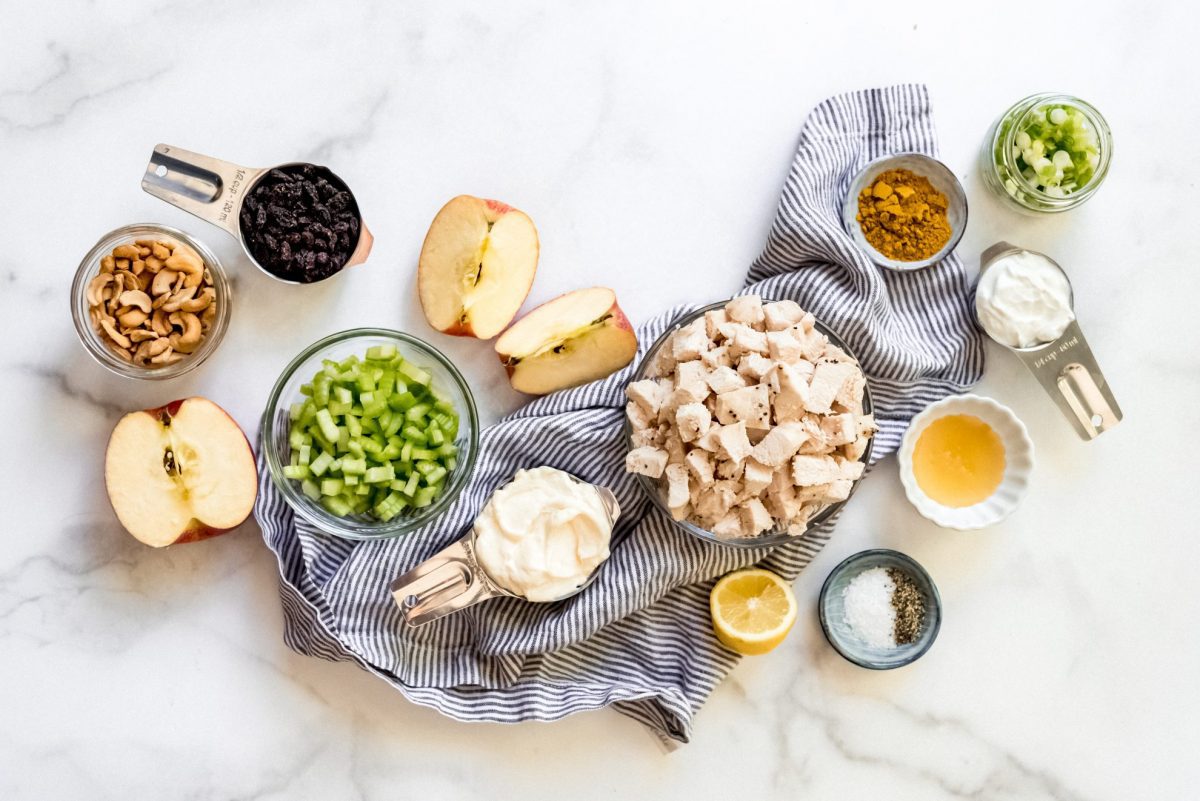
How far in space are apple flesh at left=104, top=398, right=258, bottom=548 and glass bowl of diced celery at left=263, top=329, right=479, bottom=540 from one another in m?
0.10

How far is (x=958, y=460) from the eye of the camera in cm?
211

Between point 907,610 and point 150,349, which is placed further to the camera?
point 907,610

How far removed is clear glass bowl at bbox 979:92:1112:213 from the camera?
2.08 m

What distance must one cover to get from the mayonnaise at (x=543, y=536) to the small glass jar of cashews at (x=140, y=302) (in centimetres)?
67

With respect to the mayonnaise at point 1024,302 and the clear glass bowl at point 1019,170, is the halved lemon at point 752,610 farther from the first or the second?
the clear glass bowl at point 1019,170

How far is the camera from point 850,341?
205cm

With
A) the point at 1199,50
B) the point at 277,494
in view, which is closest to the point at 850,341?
the point at 1199,50

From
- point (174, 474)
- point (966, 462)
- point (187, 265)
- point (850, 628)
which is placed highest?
point (187, 265)

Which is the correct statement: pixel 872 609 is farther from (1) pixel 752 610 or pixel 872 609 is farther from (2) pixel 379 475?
(2) pixel 379 475

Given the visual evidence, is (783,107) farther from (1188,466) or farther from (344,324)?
(1188,466)

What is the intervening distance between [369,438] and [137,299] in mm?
503

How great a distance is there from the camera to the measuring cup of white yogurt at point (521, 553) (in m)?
1.94

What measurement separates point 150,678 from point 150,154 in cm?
107

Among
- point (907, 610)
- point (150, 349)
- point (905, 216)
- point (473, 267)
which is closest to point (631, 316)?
point (473, 267)
